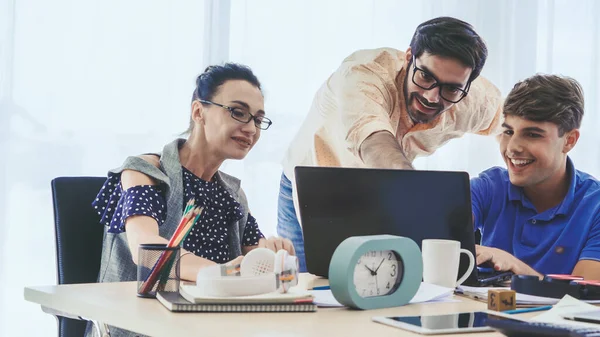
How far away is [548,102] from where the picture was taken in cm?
202

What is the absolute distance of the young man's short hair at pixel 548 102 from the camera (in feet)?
6.61

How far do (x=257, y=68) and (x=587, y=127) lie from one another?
6.19 feet

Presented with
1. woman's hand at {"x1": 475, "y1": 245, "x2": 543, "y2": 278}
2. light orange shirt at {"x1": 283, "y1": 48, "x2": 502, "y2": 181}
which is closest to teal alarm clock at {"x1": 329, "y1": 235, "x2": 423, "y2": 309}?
woman's hand at {"x1": 475, "y1": 245, "x2": 543, "y2": 278}

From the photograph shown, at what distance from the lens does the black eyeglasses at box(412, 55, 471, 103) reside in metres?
2.28

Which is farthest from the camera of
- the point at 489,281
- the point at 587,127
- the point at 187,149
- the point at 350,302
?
the point at 587,127

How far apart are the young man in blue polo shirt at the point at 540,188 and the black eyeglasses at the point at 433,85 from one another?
24 cm

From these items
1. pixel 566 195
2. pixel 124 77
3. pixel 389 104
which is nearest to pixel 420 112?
pixel 389 104

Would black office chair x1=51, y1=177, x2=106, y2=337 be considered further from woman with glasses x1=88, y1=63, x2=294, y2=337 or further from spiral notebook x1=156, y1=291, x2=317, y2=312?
spiral notebook x1=156, y1=291, x2=317, y2=312

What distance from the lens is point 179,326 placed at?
1.01 m

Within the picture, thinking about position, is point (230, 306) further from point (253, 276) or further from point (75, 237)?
point (75, 237)

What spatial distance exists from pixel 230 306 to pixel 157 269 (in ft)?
0.62

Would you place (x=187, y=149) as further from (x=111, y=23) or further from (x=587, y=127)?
(x=587, y=127)

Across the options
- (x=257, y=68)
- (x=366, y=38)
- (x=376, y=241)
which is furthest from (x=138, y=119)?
(x=376, y=241)

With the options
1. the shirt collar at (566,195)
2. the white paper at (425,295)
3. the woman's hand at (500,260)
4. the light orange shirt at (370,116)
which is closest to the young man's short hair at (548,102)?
the shirt collar at (566,195)
